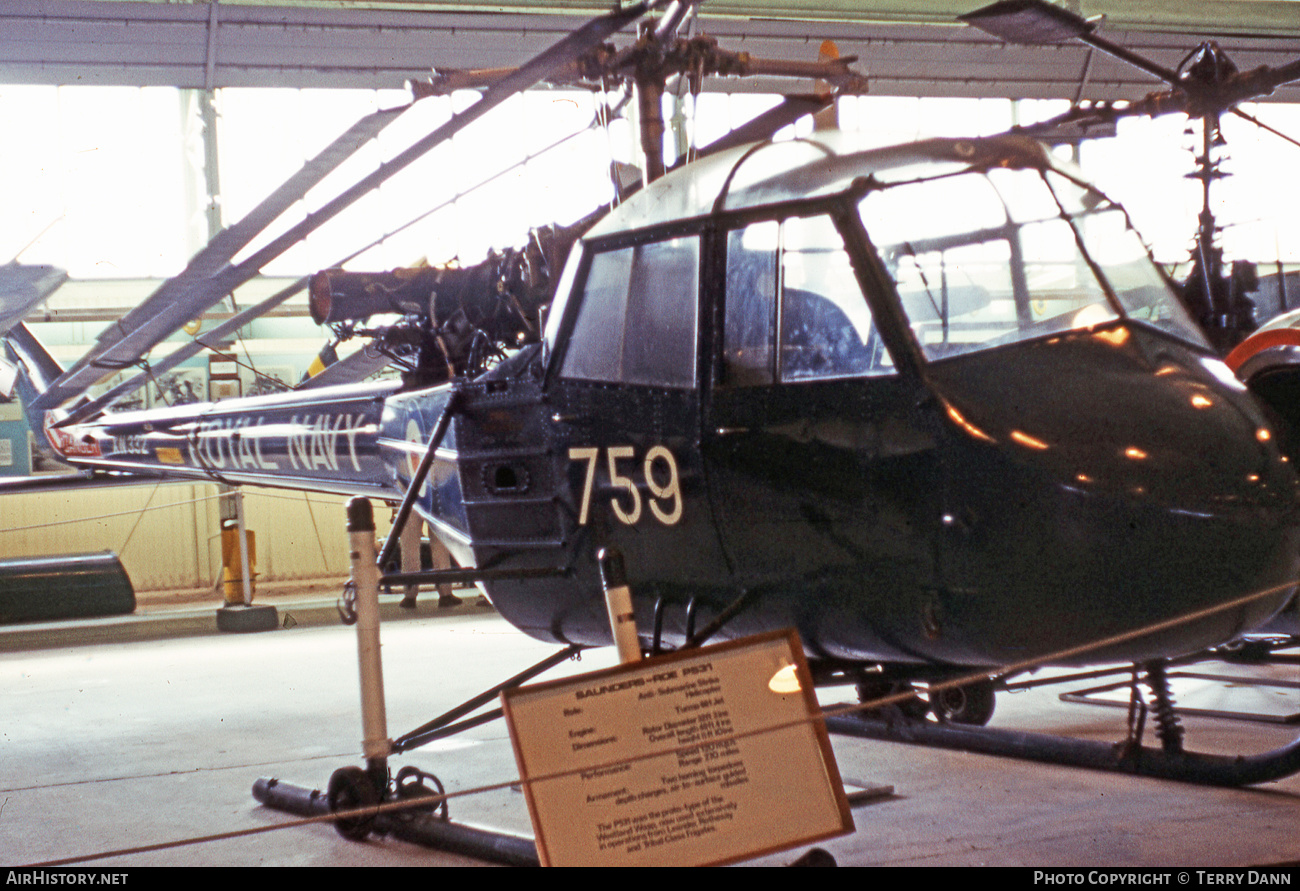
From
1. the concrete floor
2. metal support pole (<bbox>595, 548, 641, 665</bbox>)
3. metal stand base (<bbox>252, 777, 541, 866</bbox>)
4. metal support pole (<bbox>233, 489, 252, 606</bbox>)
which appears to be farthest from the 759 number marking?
metal support pole (<bbox>233, 489, 252, 606</bbox>)

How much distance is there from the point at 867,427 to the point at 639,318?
0.89m

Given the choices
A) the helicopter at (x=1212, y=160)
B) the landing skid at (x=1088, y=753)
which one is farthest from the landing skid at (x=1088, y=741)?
the helicopter at (x=1212, y=160)

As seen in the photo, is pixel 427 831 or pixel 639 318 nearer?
pixel 639 318

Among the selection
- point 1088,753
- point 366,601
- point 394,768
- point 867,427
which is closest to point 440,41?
point 394,768

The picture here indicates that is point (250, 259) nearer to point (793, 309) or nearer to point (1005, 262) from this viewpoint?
point (793, 309)

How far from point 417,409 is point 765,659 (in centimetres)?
242

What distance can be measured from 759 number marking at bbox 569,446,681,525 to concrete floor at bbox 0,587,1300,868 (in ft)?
3.67

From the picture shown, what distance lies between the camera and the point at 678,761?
2.73 meters

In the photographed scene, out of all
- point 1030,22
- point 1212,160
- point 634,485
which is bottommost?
point 634,485

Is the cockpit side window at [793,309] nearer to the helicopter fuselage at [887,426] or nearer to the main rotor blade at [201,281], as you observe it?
the helicopter fuselage at [887,426]

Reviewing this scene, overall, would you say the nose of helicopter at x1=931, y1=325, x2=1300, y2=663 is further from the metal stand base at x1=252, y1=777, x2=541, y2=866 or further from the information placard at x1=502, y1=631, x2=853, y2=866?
the metal stand base at x1=252, y1=777, x2=541, y2=866

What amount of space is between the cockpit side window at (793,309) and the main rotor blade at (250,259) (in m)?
0.69

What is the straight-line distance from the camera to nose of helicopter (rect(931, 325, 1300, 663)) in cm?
288

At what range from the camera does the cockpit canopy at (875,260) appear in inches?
130
